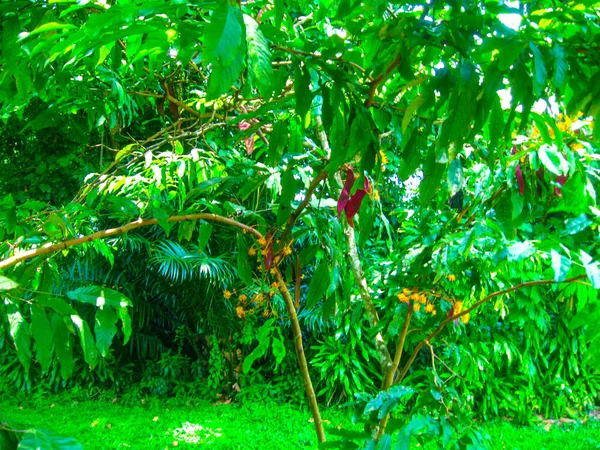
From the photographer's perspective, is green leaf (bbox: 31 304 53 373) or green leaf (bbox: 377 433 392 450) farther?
green leaf (bbox: 377 433 392 450)

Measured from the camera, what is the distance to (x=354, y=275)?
1795 mm

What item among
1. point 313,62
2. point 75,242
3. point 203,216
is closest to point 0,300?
point 75,242

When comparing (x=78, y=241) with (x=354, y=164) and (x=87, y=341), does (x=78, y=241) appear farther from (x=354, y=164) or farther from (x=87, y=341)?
(x=354, y=164)

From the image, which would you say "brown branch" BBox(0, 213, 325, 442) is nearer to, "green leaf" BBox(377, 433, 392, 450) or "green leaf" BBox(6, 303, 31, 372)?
"green leaf" BBox(6, 303, 31, 372)

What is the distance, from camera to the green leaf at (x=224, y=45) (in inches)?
21.3

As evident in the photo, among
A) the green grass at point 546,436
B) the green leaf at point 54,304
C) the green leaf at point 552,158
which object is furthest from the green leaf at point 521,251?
the green grass at point 546,436

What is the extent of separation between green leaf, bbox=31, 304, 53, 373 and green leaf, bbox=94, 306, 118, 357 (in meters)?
0.10

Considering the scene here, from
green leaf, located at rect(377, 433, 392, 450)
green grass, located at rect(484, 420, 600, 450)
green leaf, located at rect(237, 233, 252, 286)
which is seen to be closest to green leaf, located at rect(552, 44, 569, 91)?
green leaf, located at rect(377, 433, 392, 450)

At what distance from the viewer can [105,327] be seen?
2.92ft

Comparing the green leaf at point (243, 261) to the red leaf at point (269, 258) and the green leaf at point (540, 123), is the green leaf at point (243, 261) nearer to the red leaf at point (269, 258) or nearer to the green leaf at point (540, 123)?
the red leaf at point (269, 258)

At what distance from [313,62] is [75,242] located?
1.97 feet

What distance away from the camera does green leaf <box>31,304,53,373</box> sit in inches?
30.3

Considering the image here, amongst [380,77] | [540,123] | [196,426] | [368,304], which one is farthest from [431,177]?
[196,426]

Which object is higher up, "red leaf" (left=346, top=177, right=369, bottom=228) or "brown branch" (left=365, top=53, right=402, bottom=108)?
"brown branch" (left=365, top=53, right=402, bottom=108)
